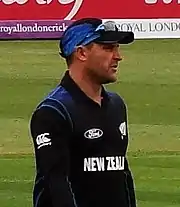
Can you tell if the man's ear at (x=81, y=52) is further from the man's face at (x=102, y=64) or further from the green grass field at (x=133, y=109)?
the green grass field at (x=133, y=109)

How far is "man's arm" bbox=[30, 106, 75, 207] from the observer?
14.6 feet

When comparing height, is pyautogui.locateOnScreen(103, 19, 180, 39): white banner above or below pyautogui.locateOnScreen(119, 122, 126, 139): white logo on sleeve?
below

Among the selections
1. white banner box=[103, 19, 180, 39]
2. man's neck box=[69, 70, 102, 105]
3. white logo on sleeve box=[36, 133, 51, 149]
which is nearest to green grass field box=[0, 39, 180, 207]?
white banner box=[103, 19, 180, 39]

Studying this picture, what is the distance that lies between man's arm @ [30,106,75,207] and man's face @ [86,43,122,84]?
295mm

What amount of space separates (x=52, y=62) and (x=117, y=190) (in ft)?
47.9

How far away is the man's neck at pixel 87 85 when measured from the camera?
4605mm

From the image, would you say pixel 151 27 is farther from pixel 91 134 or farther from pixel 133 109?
pixel 91 134

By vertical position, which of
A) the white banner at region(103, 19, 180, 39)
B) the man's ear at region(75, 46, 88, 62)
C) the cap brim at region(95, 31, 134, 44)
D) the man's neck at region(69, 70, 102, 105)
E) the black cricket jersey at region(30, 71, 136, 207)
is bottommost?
the white banner at region(103, 19, 180, 39)

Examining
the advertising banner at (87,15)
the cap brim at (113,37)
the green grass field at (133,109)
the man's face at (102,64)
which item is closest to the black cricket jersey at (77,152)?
the man's face at (102,64)

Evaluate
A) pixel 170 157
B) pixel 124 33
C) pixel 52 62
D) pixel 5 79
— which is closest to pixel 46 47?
pixel 52 62

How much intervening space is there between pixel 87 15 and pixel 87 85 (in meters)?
17.6

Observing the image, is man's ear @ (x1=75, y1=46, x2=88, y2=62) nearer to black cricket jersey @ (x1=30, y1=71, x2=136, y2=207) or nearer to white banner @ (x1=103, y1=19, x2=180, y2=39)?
black cricket jersey @ (x1=30, y1=71, x2=136, y2=207)

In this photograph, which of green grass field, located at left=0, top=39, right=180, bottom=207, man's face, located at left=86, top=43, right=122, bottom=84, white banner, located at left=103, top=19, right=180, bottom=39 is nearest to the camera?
man's face, located at left=86, top=43, right=122, bottom=84

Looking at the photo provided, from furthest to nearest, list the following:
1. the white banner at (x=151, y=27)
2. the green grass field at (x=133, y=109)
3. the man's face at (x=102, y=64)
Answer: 1. the white banner at (x=151, y=27)
2. the green grass field at (x=133, y=109)
3. the man's face at (x=102, y=64)
